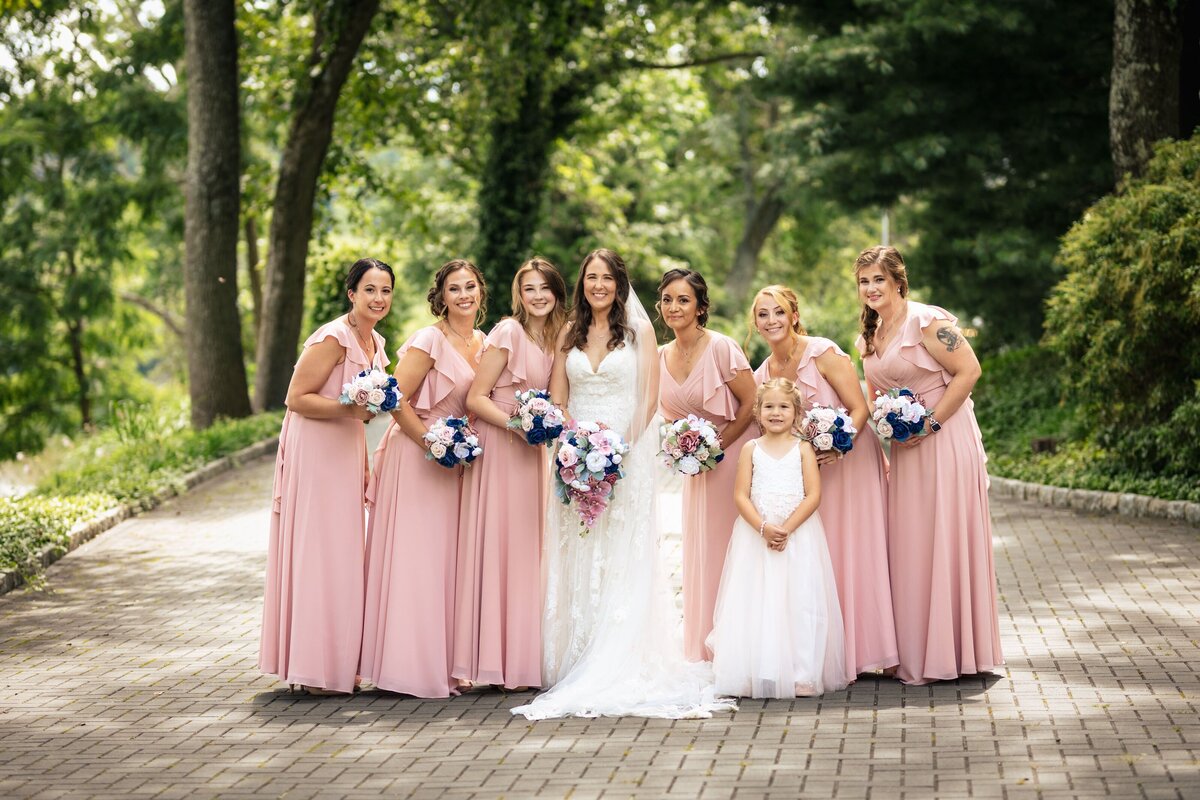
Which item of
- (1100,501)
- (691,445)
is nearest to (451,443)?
(691,445)

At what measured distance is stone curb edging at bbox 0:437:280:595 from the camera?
40.0ft

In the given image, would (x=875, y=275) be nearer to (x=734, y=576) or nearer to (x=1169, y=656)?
(x=734, y=576)

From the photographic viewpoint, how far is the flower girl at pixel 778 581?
7.79m

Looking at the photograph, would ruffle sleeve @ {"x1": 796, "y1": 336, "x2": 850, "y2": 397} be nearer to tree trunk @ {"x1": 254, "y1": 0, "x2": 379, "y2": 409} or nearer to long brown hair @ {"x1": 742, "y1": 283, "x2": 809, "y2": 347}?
long brown hair @ {"x1": 742, "y1": 283, "x2": 809, "y2": 347}

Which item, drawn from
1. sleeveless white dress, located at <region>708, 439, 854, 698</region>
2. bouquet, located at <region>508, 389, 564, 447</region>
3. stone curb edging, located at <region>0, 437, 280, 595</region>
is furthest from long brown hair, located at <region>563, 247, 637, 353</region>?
stone curb edging, located at <region>0, 437, 280, 595</region>

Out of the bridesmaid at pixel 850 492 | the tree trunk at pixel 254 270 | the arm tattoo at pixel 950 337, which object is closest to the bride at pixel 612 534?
the bridesmaid at pixel 850 492

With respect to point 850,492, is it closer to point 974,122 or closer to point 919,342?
point 919,342

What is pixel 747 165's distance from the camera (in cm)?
4800

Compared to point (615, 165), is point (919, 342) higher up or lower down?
lower down

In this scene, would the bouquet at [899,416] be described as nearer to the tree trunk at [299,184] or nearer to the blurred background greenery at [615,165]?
the blurred background greenery at [615,165]

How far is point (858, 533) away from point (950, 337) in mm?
1231

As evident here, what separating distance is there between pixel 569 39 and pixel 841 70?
6.57 m

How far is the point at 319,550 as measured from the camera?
8117mm

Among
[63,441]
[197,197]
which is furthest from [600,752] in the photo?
[63,441]
